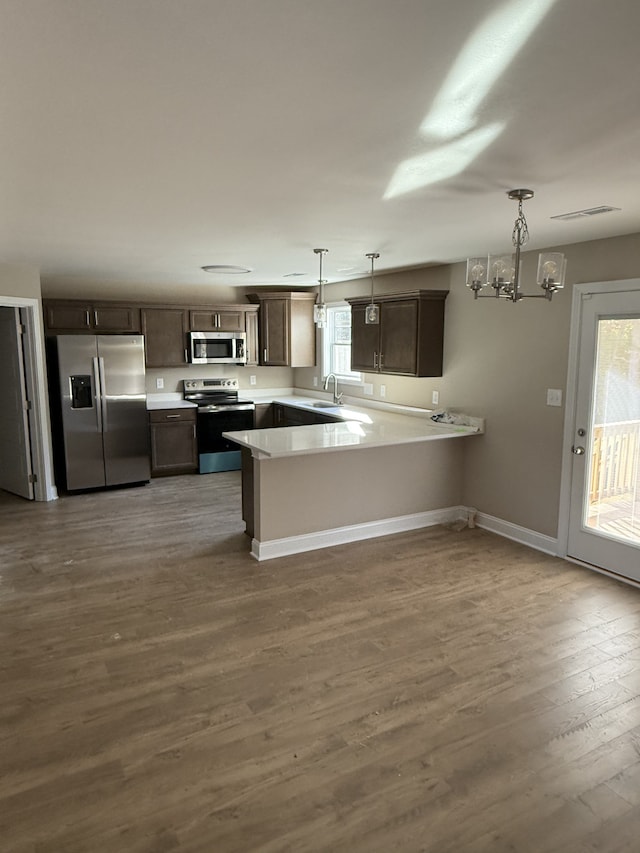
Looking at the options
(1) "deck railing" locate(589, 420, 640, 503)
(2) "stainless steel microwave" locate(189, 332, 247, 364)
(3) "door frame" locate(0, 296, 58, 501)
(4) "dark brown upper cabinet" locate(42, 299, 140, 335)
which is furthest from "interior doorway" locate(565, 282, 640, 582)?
(3) "door frame" locate(0, 296, 58, 501)

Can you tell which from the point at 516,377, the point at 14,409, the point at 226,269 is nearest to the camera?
the point at 516,377

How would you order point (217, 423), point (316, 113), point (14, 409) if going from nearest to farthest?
1. point (316, 113)
2. point (14, 409)
3. point (217, 423)

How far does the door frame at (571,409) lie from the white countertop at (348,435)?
87 centimetres

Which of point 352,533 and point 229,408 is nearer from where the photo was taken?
point 352,533

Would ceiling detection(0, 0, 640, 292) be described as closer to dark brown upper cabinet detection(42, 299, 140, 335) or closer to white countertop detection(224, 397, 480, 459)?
white countertop detection(224, 397, 480, 459)

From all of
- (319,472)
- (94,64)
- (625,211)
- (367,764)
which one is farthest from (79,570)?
(625,211)

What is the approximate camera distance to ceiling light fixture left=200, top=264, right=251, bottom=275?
5.15 m

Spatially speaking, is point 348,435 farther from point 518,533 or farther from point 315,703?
point 315,703

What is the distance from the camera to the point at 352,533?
4574mm

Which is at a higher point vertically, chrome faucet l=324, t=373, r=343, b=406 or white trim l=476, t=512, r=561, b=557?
chrome faucet l=324, t=373, r=343, b=406

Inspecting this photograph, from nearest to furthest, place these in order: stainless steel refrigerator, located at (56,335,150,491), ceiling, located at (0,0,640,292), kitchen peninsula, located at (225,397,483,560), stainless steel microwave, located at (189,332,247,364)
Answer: ceiling, located at (0,0,640,292), kitchen peninsula, located at (225,397,483,560), stainless steel refrigerator, located at (56,335,150,491), stainless steel microwave, located at (189,332,247,364)

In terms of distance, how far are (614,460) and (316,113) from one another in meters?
3.15

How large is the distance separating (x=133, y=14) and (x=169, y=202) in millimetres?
1672

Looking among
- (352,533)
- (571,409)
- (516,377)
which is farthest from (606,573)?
(352,533)
